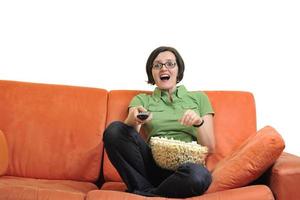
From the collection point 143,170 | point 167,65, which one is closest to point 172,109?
point 167,65

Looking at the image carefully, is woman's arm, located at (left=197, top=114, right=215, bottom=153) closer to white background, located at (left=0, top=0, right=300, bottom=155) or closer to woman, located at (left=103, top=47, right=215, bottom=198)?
woman, located at (left=103, top=47, right=215, bottom=198)

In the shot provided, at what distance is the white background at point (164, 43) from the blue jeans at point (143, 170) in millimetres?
683

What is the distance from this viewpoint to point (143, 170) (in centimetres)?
170

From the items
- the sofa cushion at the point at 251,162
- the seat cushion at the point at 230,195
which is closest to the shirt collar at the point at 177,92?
the sofa cushion at the point at 251,162

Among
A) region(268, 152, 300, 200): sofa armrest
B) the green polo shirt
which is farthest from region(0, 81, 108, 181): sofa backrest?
region(268, 152, 300, 200): sofa armrest

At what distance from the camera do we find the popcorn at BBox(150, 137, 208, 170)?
1.55m

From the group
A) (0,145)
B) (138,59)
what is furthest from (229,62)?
(0,145)

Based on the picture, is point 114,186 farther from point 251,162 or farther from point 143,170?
point 251,162

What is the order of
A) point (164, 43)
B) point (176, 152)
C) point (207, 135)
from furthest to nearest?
point (164, 43) < point (207, 135) < point (176, 152)

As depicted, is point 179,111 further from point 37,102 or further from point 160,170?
point 37,102

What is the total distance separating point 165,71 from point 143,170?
0.53 meters

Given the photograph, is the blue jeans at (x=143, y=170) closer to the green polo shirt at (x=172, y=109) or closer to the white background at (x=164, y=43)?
the green polo shirt at (x=172, y=109)

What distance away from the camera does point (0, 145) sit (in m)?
1.91

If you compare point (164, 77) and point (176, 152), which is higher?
point (164, 77)
